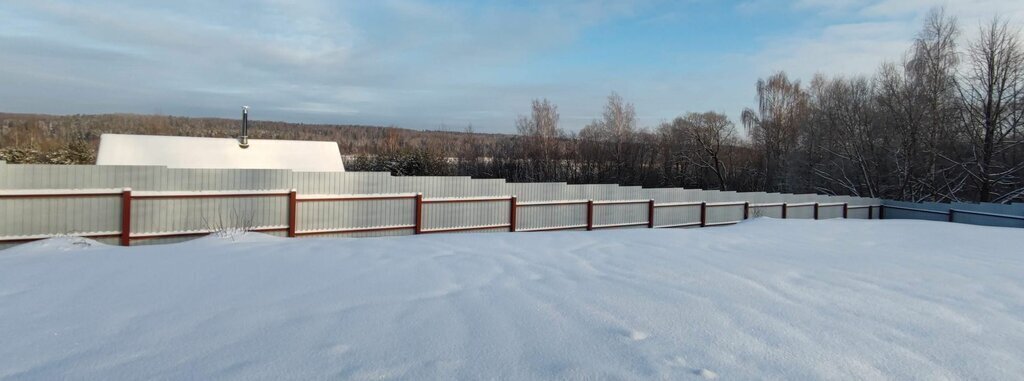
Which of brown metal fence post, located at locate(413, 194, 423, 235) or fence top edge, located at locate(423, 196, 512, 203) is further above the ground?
fence top edge, located at locate(423, 196, 512, 203)

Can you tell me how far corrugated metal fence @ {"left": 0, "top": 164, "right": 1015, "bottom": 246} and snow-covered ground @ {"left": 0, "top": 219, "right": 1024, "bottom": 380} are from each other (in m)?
2.08

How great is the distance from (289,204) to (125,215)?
263 centimetres

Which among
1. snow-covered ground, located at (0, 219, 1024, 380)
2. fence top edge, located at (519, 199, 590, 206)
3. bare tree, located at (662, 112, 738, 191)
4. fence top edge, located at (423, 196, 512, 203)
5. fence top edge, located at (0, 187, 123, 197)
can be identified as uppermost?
bare tree, located at (662, 112, 738, 191)

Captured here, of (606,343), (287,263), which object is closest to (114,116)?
(287,263)

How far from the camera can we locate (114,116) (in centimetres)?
6144

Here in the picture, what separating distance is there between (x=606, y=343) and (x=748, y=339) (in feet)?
3.08

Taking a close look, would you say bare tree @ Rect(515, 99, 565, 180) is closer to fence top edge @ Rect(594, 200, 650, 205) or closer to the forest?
the forest

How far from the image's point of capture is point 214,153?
56.9ft

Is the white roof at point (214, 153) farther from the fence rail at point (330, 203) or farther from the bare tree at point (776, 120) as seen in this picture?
the bare tree at point (776, 120)

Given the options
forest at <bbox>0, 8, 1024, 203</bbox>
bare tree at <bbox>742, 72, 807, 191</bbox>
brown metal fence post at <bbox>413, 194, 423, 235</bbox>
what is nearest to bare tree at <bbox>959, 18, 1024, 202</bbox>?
forest at <bbox>0, 8, 1024, 203</bbox>

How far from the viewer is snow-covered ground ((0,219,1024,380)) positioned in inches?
113

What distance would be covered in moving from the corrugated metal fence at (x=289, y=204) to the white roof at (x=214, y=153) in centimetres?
645

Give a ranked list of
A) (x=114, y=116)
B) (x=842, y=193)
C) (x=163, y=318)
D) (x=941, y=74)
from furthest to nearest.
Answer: (x=114, y=116), (x=842, y=193), (x=941, y=74), (x=163, y=318)

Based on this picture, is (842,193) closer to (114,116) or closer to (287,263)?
(287,263)
